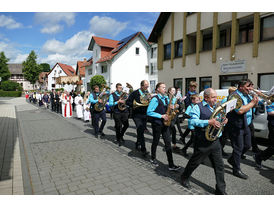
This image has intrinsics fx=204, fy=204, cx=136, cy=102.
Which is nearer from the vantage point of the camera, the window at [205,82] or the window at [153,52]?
the window at [205,82]

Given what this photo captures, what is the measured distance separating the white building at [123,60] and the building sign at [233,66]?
66.6 feet

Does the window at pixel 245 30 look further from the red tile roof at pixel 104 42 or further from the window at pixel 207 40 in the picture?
the red tile roof at pixel 104 42

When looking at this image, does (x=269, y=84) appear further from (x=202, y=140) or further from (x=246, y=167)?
(x=202, y=140)

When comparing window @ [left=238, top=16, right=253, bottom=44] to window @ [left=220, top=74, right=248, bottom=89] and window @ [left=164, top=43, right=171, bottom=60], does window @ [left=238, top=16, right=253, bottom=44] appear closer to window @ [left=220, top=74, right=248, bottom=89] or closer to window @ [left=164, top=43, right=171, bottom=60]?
window @ [left=220, top=74, right=248, bottom=89]

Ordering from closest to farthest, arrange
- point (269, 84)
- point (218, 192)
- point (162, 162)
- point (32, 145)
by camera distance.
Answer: point (218, 192), point (162, 162), point (32, 145), point (269, 84)

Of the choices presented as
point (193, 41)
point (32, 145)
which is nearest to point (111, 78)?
point (193, 41)

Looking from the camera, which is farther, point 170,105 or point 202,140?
point 170,105

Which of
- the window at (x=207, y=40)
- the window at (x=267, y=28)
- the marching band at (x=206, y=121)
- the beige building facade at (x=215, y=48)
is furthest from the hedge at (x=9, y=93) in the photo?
the window at (x=267, y=28)

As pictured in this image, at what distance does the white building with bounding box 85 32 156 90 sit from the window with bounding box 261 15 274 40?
22388mm

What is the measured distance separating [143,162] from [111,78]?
27.8m

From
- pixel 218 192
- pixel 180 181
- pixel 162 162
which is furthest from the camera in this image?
pixel 162 162

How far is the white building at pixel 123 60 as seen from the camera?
32250mm

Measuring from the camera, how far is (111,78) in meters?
32.1

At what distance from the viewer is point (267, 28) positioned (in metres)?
11.6
